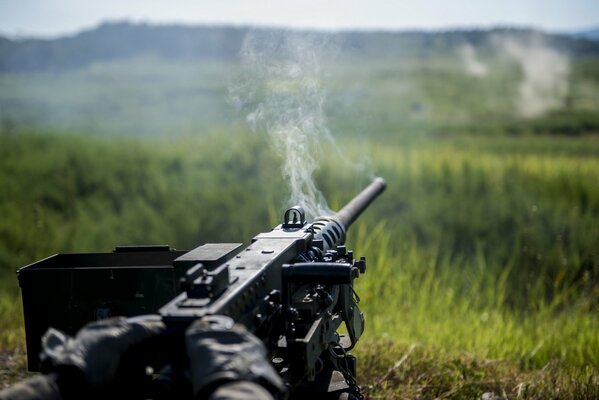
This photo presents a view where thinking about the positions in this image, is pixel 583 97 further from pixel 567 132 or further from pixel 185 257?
pixel 185 257

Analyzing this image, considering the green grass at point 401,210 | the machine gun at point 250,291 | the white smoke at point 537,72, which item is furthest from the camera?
the white smoke at point 537,72

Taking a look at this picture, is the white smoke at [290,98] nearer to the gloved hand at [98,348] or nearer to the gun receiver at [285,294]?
the gun receiver at [285,294]

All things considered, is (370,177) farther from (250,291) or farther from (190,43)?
(190,43)

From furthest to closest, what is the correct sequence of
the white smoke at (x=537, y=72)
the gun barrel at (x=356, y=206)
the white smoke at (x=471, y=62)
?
the white smoke at (x=471, y=62)
the white smoke at (x=537, y=72)
the gun barrel at (x=356, y=206)

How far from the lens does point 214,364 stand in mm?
2271

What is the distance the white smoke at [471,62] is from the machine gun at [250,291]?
97.6ft

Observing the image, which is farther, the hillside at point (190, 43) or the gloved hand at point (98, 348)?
the hillside at point (190, 43)

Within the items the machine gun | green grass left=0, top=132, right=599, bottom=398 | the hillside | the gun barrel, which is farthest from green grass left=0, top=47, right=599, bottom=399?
the hillside

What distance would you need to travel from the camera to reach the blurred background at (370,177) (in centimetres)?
612

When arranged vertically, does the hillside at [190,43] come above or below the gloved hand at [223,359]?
above

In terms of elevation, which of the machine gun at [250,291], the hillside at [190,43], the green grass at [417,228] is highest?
the hillside at [190,43]

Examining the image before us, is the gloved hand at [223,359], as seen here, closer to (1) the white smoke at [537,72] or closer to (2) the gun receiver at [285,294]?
(2) the gun receiver at [285,294]

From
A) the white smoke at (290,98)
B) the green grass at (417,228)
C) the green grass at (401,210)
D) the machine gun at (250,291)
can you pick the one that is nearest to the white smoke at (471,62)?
the green grass at (401,210)

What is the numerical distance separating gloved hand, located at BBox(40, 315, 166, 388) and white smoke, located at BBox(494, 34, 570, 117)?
23336 mm
